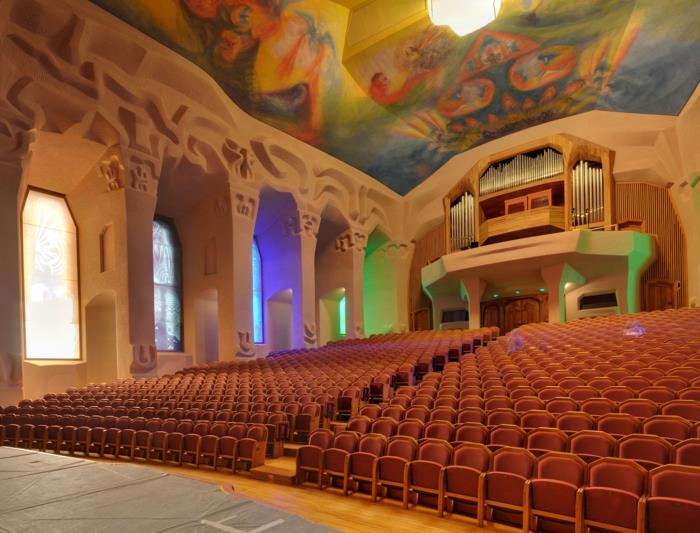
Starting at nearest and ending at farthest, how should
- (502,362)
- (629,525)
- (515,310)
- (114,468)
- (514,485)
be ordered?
(114,468)
(629,525)
(514,485)
(502,362)
(515,310)

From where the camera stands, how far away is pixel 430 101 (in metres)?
12.7

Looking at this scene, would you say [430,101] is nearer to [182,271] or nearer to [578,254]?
[578,254]

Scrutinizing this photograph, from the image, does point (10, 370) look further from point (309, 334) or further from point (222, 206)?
point (309, 334)

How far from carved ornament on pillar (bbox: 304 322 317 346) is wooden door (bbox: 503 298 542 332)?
18.8ft

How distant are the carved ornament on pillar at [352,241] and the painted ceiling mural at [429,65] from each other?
2.19 metres

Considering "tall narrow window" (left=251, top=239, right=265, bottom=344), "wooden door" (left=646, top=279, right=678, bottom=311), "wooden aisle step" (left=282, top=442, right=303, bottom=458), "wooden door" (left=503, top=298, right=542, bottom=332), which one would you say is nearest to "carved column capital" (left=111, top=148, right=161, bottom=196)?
"tall narrow window" (left=251, top=239, right=265, bottom=344)

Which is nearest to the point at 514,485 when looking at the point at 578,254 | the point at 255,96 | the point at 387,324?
the point at 578,254

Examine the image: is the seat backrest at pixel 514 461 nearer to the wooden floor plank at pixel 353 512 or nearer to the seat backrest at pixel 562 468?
the seat backrest at pixel 562 468

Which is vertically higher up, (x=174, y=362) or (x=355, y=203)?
(x=355, y=203)

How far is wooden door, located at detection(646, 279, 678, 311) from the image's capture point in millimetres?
11023

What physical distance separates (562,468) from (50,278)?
9932 mm

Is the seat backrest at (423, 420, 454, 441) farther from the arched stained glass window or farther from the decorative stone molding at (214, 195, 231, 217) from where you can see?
the arched stained glass window

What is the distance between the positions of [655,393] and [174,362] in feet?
31.7

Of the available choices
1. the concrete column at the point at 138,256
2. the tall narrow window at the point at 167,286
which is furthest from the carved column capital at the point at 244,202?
the tall narrow window at the point at 167,286
